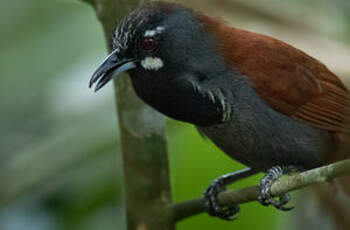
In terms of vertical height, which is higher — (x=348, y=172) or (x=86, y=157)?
(x=348, y=172)

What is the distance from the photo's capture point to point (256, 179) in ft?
16.7

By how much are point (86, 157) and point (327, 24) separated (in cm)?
175

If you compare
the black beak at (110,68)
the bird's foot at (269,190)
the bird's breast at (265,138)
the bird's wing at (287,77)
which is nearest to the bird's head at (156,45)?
the black beak at (110,68)

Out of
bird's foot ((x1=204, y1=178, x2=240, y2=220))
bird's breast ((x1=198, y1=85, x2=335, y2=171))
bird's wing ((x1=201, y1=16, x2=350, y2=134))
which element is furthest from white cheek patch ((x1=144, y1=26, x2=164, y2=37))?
bird's foot ((x1=204, y1=178, x2=240, y2=220))

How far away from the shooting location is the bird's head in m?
4.27

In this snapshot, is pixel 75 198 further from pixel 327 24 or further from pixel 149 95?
pixel 327 24

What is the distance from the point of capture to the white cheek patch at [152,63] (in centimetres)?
437

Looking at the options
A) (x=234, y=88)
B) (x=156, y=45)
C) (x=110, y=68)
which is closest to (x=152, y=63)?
(x=156, y=45)

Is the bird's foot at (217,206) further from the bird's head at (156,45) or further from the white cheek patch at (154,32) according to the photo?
the white cheek patch at (154,32)

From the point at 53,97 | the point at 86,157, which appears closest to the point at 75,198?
the point at 86,157

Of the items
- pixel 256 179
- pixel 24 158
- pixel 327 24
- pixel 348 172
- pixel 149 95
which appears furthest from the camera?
pixel 327 24

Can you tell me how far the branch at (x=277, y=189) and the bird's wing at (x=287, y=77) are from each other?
2.14 ft

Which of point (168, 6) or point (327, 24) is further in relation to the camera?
point (327, 24)

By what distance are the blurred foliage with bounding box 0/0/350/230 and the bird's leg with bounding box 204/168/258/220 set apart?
3 centimetres
